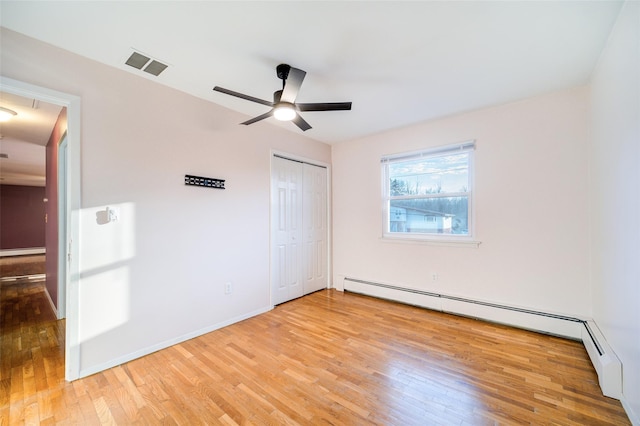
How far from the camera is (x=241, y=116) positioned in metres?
3.22

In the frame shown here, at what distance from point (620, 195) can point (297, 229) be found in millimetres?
3336

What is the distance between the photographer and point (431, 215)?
142 inches

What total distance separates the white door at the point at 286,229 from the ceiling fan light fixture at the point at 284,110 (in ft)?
4.62

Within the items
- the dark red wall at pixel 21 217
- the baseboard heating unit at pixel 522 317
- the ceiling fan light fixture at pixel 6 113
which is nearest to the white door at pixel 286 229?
the baseboard heating unit at pixel 522 317

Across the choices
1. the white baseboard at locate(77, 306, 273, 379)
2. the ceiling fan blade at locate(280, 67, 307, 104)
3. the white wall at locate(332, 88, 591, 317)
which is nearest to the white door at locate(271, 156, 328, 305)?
the white baseboard at locate(77, 306, 273, 379)

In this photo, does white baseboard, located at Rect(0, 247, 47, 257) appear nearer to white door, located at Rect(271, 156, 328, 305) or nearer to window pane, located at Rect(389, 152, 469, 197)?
white door, located at Rect(271, 156, 328, 305)

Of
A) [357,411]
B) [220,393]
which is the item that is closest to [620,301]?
[357,411]

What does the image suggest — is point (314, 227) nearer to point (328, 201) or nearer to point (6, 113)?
point (328, 201)

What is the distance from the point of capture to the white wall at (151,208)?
210 cm

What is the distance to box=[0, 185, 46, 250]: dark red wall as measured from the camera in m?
8.47

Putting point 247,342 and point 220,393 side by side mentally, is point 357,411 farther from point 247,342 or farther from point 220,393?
point 247,342

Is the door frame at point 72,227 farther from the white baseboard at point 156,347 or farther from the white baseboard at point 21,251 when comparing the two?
the white baseboard at point 21,251

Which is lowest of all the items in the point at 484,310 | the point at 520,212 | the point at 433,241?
the point at 484,310

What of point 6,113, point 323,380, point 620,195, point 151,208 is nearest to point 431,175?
point 620,195
